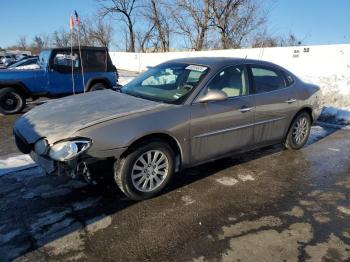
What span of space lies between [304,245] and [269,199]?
3.30 ft

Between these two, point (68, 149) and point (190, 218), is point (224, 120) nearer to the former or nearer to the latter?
point (190, 218)

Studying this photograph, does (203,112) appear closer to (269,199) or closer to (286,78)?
(269,199)

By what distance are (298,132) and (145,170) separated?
3.30 m

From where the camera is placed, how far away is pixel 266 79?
540cm

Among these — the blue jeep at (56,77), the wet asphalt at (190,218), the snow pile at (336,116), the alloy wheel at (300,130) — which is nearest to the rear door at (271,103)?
the alloy wheel at (300,130)

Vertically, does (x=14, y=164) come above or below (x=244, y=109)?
below

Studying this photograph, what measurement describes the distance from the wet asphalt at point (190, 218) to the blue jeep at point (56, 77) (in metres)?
5.33

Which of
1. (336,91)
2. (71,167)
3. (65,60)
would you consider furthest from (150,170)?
(336,91)

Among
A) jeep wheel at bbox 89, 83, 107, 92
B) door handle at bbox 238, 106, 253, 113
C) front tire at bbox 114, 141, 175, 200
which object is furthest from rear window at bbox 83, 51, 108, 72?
front tire at bbox 114, 141, 175, 200

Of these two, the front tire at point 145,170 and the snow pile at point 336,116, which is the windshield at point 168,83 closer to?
the front tire at point 145,170

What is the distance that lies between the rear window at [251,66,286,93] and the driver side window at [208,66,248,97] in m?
0.25

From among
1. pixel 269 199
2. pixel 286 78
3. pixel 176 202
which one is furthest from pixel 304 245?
pixel 286 78

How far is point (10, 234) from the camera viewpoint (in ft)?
10.8

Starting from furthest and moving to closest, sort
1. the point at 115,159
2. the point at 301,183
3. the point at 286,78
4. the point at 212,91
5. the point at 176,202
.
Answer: the point at 286,78 < the point at 301,183 < the point at 212,91 < the point at 176,202 < the point at 115,159
